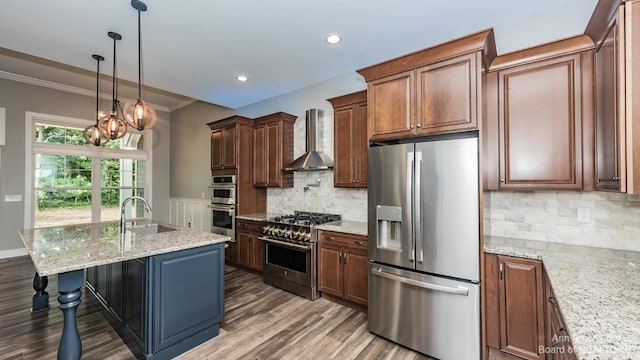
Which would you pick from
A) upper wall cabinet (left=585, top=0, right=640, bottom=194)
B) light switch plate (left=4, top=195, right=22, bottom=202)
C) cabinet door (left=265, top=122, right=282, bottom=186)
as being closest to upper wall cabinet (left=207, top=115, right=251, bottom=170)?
cabinet door (left=265, top=122, right=282, bottom=186)

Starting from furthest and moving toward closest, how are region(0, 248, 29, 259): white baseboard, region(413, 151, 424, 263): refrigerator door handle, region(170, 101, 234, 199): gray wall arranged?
region(170, 101, 234, 199): gray wall
region(0, 248, 29, 259): white baseboard
region(413, 151, 424, 263): refrigerator door handle

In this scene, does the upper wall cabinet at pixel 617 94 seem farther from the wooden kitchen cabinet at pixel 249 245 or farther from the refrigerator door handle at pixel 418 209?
the wooden kitchen cabinet at pixel 249 245

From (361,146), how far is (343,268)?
56.9 inches

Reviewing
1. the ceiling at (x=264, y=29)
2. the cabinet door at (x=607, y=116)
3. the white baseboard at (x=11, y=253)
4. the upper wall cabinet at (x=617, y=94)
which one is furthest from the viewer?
the white baseboard at (x=11, y=253)

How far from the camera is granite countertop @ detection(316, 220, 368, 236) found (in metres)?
3.03

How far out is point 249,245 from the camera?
4258 millimetres

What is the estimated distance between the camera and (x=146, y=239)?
2.40m

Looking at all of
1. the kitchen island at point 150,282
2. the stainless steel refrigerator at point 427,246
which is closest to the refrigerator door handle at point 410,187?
the stainless steel refrigerator at point 427,246

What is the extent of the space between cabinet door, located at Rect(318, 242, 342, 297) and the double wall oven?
1.77m

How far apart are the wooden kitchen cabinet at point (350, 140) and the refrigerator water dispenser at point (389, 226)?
85 centimetres

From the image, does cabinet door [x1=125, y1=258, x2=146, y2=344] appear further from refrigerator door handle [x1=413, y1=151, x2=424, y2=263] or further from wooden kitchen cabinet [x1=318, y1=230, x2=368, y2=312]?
refrigerator door handle [x1=413, y1=151, x2=424, y2=263]

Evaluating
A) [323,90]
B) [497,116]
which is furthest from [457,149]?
[323,90]

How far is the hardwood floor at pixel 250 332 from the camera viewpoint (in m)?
2.29

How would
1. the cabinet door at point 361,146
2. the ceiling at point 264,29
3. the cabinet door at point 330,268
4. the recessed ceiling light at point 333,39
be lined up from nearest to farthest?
the ceiling at point 264,29, the recessed ceiling light at point 333,39, the cabinet door at point 330,268, the cabinet door at point 361,146
